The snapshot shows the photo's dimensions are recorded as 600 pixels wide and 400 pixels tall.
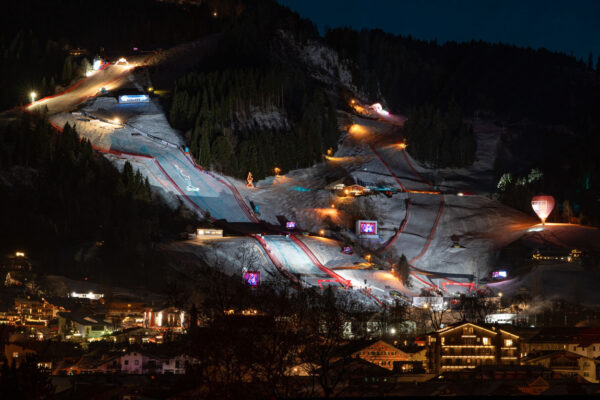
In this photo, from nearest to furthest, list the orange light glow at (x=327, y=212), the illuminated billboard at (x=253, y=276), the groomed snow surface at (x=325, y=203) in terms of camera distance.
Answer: the illuminated billboard at (x=253, y=276), the groomed snow surface at (x=325, y=203), the orange light glow at (x=327, y=212)

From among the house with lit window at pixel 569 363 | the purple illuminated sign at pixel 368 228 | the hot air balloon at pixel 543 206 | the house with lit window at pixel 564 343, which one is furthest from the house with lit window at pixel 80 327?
the hot air balloon at pixel 543 206

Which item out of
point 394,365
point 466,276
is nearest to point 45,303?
point 394,365

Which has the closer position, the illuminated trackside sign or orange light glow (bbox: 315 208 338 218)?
orange light glow (bbox: 315 208 338 218)

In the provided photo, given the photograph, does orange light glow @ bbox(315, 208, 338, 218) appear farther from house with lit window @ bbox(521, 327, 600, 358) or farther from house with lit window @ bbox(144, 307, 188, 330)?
house with lit window @ bbox(521, 327, 600, 358)

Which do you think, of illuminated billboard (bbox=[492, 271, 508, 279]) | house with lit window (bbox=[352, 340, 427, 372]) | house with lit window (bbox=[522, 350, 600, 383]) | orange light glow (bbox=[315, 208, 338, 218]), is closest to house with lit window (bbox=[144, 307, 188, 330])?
house with lit window (bbox=[352, 340, 427, 372])

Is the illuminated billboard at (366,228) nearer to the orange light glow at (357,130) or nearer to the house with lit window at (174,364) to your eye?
the orange light glow at (357,130)

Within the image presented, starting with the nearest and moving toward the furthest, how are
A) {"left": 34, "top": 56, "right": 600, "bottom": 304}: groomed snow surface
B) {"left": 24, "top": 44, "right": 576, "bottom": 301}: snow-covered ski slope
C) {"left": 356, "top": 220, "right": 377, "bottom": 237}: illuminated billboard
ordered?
{"left": 34, "top": 56, "right": 600, "bottom": 304}: groomed snow surface → {"left": 24, "top": 44, "right": 576, "bottom": 301}: snow-covered ski slope → {"left": 356, "top": 220, "right": 377, "bottom": 237}: illuminated billboard

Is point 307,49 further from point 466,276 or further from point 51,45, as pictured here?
point 466,276
